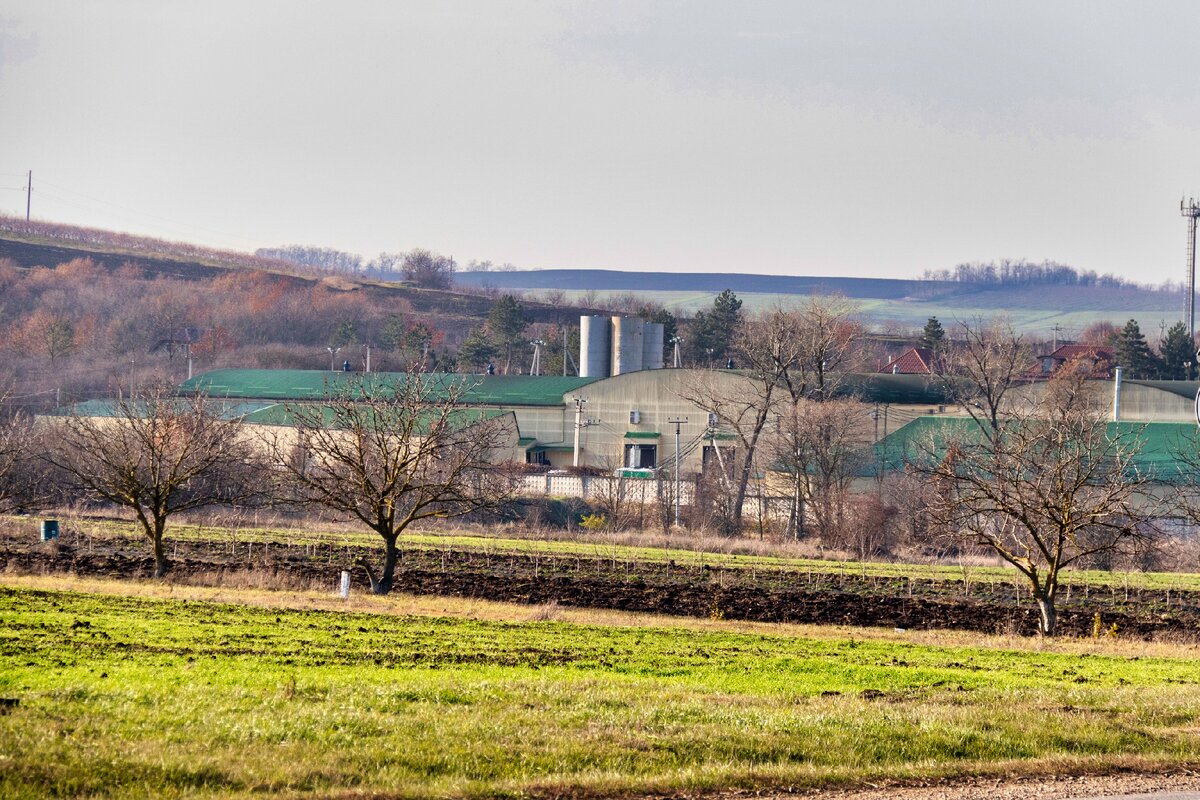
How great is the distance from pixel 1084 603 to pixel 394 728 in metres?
26.3

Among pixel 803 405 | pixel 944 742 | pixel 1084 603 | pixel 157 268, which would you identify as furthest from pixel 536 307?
pixel 944 742

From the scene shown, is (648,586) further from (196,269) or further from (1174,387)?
(196,269)

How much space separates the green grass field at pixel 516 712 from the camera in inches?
456

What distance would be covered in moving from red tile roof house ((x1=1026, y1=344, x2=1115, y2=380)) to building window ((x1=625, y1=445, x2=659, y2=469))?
4945 cm

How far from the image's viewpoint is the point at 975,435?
226 ft

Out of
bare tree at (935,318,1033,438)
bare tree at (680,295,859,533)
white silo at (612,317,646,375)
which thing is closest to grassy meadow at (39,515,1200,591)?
bare tree at (680,295,859,533)

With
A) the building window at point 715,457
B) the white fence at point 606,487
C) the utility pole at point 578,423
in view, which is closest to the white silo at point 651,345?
the utility pole at point 578,423

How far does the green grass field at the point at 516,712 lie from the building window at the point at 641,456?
57.8 meters

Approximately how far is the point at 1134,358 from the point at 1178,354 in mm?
4379

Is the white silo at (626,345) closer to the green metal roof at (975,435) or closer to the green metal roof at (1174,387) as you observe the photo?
the green metal roof at (975,435)

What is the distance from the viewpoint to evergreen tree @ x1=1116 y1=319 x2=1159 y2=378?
114 meters

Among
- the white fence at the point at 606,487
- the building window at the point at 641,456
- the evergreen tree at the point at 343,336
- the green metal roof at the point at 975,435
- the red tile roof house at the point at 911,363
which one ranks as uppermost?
the evergreen tree at the point at 343,336

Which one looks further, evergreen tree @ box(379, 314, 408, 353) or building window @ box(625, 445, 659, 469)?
evergreen tree @ box(379, 314, 408, 353)

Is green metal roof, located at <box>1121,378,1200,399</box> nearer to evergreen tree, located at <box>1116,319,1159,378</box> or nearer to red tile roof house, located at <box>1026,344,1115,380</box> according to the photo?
red tile roof house, located at <box>1026,344,1115,380</box>
